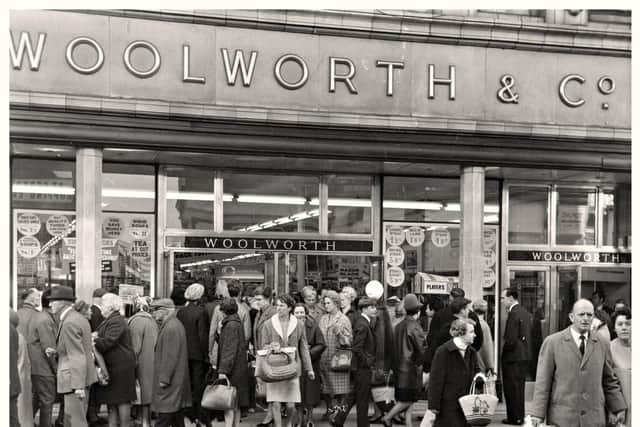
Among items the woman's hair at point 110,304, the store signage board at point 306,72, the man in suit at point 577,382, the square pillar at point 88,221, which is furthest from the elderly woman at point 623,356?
the square pillar at point 88,221

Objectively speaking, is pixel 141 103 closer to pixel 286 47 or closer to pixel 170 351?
pixel 286 47

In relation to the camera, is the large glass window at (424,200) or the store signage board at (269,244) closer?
the store signage board at (269,244)

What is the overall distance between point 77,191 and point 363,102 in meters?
5.09

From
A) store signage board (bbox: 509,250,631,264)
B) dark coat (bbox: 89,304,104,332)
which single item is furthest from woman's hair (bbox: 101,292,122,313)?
store signage board (bbox: 509,250,631,264)

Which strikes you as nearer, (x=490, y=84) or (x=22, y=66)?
(x=22, y=66)

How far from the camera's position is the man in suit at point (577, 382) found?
8.07 meters

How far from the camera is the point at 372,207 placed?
53.8ft

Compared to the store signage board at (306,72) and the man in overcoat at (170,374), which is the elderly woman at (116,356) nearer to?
the man in overcoat at (170,374)

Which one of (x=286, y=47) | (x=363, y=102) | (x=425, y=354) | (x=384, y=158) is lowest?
(x=425, y=354)

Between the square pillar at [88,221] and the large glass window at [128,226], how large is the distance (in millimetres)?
1662

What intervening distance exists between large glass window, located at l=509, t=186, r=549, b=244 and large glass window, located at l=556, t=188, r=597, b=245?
34 cm

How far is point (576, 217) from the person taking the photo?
1744cm
